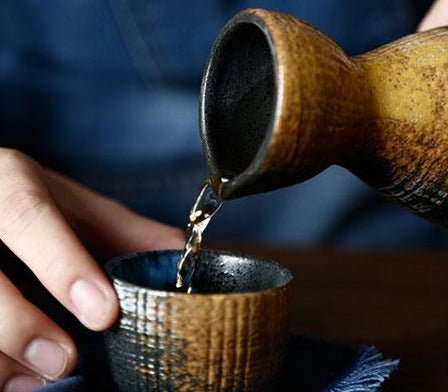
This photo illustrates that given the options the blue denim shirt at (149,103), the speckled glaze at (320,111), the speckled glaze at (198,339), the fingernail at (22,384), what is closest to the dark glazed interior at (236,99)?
the speckled glaze at (320,111)

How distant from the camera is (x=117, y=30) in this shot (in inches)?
53.9

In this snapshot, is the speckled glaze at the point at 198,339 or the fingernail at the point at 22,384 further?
the fingernail at the point at 22,384

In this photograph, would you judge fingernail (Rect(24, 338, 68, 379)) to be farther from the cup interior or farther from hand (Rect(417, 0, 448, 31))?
hand (Rect(417, 0, 448, 31))

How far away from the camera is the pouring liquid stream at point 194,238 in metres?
0.82

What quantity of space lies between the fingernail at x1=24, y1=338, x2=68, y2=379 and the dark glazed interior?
7.3 inches

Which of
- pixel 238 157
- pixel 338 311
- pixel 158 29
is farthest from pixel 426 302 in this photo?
pixel 158 29

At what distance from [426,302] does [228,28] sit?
1.61ft

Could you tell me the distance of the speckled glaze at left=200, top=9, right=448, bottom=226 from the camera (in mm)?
664

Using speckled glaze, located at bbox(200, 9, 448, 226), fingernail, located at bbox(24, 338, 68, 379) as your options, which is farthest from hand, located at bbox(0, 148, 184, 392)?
speckled glaze, located at bbox(200, 9, 448, 226)

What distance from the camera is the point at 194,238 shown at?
0.83m

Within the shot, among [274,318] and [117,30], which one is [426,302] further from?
[117,30]

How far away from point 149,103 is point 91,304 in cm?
74

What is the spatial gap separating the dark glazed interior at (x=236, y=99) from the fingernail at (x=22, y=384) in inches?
8.8

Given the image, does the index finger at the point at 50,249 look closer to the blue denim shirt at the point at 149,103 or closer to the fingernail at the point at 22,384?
the fingernail at the point at 22,384
